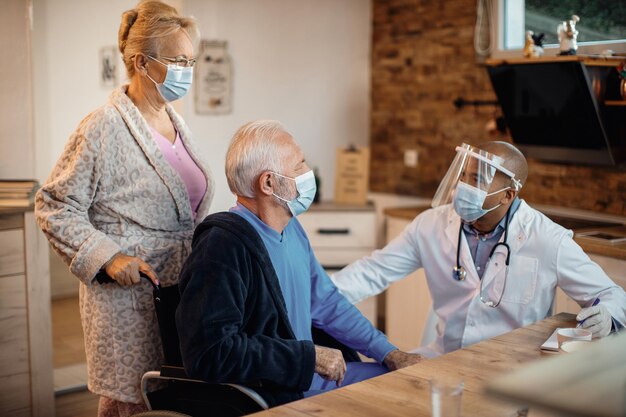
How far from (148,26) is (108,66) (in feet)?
12.5

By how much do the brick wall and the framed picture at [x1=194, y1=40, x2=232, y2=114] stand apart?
3.25 ft

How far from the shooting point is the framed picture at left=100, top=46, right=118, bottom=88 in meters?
5.84

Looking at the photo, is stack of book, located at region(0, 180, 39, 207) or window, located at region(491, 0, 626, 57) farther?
window, located at region(491, 0, 626, 57)

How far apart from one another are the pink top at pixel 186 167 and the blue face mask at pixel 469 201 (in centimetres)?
78

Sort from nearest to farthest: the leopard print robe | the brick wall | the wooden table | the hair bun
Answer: the wooden table < the leopard print robe < the hair bun < the brick wall

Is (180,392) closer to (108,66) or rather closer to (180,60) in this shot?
(180,60)

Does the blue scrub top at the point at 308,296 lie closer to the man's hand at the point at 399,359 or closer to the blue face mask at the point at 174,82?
the man's hand at the point at 399,359

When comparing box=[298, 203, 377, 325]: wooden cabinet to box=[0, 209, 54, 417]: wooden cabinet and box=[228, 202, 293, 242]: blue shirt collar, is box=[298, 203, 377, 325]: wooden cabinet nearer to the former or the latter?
box=[0, 209, 54, 417]: wooden cabinet

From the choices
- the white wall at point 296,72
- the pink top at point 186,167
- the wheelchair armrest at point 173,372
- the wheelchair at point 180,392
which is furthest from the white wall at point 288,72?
the wheelchair armrest at point 173,372

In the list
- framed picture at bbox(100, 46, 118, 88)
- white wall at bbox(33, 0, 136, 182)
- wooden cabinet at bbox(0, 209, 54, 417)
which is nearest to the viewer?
wooden cabinet at bbox(0, 209, 54, 417)

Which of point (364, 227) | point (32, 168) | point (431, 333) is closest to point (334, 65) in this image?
point (364, 227)

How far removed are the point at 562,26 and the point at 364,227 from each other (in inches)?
61.6

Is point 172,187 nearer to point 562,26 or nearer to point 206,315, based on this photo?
point 206,315

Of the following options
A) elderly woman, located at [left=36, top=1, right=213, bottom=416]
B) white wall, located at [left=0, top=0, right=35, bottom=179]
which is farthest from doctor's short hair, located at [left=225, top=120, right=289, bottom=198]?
white wall, located at [left=0, top=0, right=35, bottom=179]
